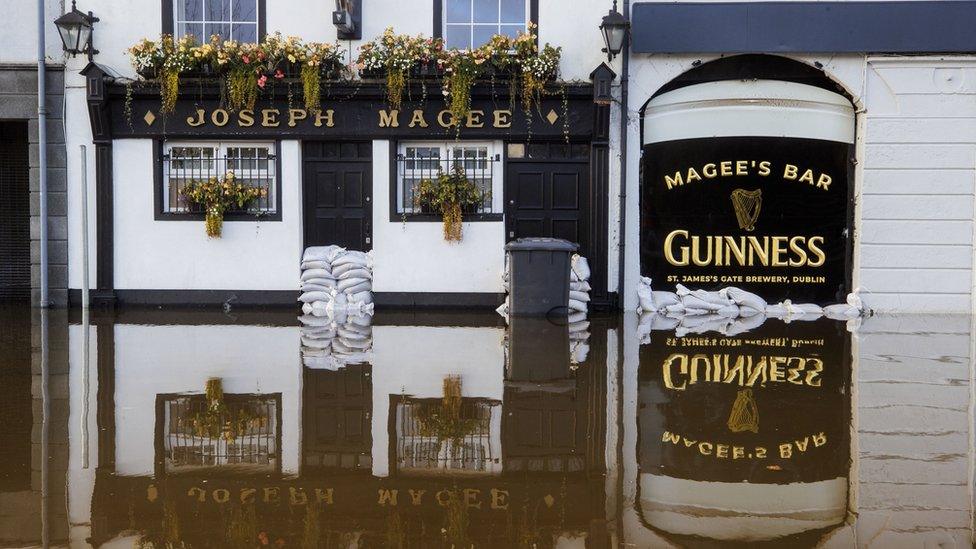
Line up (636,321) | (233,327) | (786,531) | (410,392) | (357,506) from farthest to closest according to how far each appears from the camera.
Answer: (636,321) < (233,327) < (410,392) < (357,506) < (786,531)

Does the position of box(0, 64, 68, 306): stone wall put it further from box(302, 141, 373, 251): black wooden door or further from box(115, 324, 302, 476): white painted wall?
box(302, 141, 373, 251): black wooden door

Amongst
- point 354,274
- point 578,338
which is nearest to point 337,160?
point 354,274

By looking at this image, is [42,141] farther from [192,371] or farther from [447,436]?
[447,436]

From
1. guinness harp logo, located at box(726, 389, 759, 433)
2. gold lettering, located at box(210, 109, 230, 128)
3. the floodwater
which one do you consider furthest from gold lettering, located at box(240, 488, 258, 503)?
gold lettering, located at box(210, 109, 230, 128)

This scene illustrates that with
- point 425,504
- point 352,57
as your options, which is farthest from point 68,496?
point 352,57

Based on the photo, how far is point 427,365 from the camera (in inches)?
343

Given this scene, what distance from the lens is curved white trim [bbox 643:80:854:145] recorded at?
1368cm

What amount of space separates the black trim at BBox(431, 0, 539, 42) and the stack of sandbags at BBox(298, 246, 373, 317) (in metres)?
3.25

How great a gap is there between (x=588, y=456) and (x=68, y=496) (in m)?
2.64

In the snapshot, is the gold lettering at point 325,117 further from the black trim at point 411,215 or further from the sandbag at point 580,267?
the sandbag at point 580,267

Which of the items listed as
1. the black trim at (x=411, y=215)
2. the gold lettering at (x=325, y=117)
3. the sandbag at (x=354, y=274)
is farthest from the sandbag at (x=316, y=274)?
the gold lettering at (x=325, y=117)

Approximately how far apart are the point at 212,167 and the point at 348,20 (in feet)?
9.40

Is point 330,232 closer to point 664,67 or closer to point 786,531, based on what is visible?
point 664,67

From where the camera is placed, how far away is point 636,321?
41.1 feet
